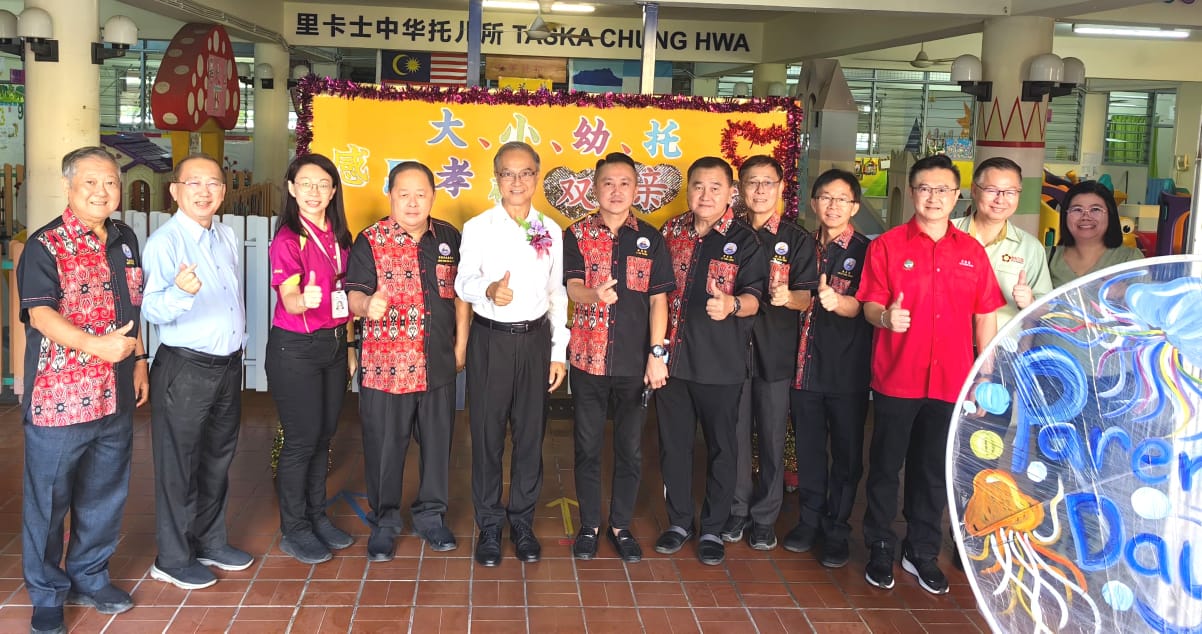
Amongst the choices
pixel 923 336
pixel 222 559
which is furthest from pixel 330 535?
pixel 923 336

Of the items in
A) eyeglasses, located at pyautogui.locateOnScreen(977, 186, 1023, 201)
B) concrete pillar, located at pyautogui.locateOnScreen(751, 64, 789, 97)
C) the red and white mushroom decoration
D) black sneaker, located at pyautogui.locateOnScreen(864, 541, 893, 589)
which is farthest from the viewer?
concrete pillar, located at pyautogui.locateOnScreen(751, 64, 789, 97)

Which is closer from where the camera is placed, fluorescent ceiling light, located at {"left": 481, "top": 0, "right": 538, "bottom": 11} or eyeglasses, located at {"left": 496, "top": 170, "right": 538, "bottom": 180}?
eyeglasses, located at {"left": 496, "top": 170, "right": 538, "bottom": 180}

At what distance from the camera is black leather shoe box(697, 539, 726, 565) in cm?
385

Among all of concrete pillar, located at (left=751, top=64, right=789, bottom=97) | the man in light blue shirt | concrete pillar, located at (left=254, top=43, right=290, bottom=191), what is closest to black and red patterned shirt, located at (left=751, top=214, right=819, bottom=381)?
the man in light blue shirt

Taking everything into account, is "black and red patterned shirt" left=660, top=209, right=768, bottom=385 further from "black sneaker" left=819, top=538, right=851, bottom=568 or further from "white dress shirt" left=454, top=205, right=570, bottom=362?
"black sneaker" left=819, top=538, right=851, bottom=568

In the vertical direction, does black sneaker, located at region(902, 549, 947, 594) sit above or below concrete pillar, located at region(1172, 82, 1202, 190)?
below

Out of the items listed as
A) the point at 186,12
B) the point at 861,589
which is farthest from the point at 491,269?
the point at 186,12

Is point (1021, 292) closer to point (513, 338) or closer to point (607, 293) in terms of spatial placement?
point (607, 293)

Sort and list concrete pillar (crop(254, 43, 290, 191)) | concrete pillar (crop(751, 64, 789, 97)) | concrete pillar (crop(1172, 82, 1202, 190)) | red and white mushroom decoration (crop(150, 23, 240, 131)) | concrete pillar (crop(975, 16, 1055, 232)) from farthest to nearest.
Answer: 1. concrete pillar (crop(1172, 82, 1202, 190))
2. concrete pillar (crop(751, 64, 789, 97))
3. concrete pillar (crop(254, 43, 290, 191))
4. red and white mushroom decoration (crop(150, 23, 240, 131))
5. concrete pillar (crop(975, 16, 1055, 232))

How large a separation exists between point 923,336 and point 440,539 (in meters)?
1.96

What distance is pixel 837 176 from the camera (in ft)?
12.6

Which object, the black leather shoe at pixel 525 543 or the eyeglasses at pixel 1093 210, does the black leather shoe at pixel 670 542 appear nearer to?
the black leather shoe at pixel 525 543

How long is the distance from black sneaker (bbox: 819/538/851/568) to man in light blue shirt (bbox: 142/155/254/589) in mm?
2258

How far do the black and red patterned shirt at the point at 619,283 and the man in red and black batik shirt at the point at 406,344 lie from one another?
1.54 ft
